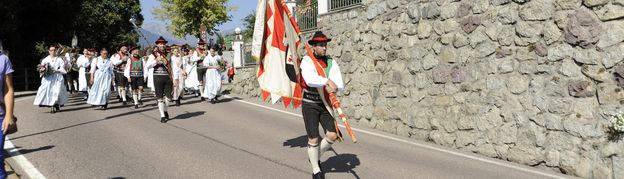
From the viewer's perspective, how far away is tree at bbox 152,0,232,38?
173 ft

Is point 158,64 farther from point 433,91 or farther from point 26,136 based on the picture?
point 433,91

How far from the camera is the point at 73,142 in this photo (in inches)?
367

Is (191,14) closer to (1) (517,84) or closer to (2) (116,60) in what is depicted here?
(2) (116,60)

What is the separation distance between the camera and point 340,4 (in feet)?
46.2

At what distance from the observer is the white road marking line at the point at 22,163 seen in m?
6.81

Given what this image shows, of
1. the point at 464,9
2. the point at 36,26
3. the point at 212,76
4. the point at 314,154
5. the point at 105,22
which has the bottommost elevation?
the point at 314,154

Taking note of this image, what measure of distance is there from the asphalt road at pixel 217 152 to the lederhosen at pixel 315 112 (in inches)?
26.1

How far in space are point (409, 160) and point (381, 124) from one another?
11.8 feet

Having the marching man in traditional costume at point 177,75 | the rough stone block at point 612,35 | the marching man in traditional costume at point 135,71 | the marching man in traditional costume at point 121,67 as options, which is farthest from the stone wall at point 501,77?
the marching man in traditional costume at point 121,67

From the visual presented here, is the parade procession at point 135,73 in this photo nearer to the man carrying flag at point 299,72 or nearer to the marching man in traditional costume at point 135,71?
the marching man in traditional costume at point 135,71

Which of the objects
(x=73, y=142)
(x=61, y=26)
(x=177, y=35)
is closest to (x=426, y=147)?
(x=73, y=142)

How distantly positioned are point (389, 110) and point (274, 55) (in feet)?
13.7

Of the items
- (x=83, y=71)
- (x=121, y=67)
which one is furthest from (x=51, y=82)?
(x=83, y=71)

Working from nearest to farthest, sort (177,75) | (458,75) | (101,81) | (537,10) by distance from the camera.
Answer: (537,10) < (458,75) < (101,81) < (177,75)
